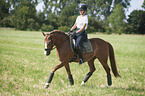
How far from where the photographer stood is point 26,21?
69562mm

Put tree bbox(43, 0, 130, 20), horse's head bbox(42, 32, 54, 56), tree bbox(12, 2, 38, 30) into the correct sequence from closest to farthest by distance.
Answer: horse's head bbox(42, 32, 54, 56)
tree bbox(12, 2, 38, 30)
tree bbox(43, 0, 130, 20)

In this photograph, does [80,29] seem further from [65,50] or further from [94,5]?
[94,5]

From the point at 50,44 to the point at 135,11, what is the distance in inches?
2873

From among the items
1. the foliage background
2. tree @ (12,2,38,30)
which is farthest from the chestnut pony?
tree @ (12,2,38,30)

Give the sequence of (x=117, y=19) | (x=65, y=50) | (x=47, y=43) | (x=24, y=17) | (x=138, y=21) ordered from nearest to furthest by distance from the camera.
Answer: (x=47, y=43), (x=65, y=50), (x=138, y=21), (x=24, y=17), (x=117, y=19)

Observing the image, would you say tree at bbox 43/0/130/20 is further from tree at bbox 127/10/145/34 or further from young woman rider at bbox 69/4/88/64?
young woman rider at bbox 69/4/88/64

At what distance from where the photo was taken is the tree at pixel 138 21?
66.6 m

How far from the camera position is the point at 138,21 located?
6669cm

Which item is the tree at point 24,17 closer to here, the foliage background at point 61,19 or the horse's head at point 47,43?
the foliage background at point 61,19

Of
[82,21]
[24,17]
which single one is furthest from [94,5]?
[82,21]

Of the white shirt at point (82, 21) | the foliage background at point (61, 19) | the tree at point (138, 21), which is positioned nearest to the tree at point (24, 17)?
the foliage background at point (61, 19)

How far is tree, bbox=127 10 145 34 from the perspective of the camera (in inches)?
2621

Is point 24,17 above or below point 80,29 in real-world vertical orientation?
above

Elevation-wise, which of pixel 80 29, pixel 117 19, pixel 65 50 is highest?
pixel 117 19
